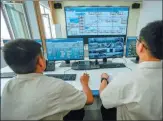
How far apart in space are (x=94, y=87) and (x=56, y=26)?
1.36m

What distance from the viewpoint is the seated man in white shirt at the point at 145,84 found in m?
0.71

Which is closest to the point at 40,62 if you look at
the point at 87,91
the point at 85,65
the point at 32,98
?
the point at 32,98

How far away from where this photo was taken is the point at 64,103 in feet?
2.70

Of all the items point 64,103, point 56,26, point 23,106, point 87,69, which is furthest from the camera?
point 56,26

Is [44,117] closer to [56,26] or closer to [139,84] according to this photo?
[139,84]

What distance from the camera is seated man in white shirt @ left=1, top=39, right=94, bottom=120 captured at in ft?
2.32

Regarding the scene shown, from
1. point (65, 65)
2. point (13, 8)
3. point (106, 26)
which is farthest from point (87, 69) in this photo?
point (13, 8)

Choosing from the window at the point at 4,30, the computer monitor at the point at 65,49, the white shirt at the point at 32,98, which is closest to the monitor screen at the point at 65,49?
the computer monitor at the point at 65,49

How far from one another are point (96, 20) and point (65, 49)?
1.13 metres

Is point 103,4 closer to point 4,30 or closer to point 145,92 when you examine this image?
point 4,30

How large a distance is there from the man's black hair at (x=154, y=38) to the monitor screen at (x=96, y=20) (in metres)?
1.72

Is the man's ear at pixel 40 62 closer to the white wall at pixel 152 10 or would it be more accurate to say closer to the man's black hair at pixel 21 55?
the man's black hair at pixel 21 55

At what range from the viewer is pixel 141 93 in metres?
0.72

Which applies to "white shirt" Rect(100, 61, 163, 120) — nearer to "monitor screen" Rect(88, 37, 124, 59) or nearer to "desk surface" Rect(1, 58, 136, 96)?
"desk surface" Rect(1, 58, 136, 96)
